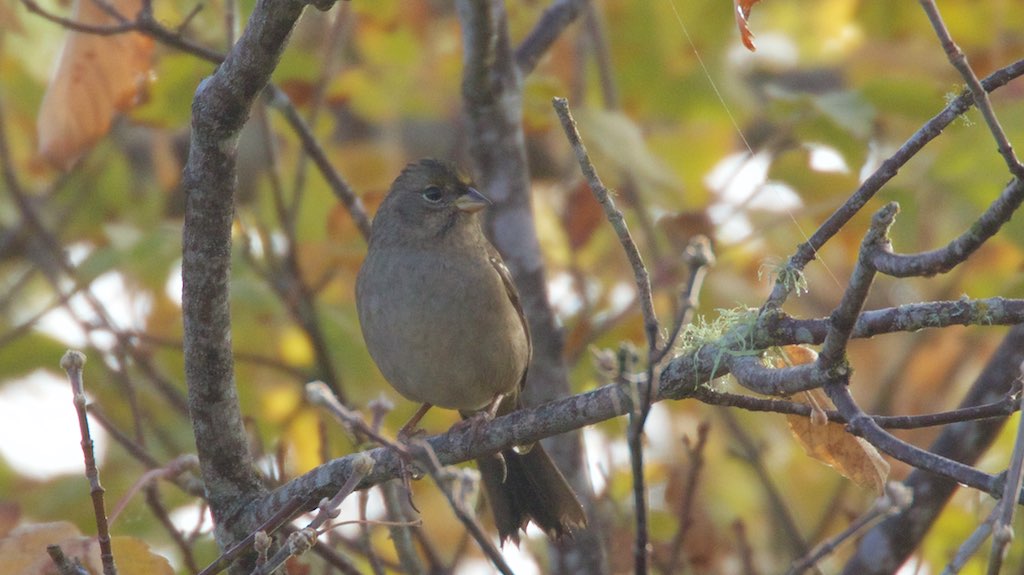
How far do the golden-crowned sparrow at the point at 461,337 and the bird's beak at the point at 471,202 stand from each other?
12cm

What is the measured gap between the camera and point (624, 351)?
7.20 ft

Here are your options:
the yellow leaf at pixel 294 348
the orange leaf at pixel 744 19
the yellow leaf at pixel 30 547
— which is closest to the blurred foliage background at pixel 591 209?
the yellow leaf at pixel 294 348

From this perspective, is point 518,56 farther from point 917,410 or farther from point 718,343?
point 917,410

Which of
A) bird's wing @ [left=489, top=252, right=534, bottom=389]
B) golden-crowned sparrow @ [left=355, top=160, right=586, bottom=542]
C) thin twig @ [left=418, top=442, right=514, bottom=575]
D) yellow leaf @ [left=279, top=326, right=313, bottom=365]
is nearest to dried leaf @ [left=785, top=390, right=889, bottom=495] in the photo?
thin twig @ [left=418, top=442, right=514, bottom=575]

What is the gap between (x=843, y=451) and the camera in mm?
3109

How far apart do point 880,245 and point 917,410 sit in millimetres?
5610

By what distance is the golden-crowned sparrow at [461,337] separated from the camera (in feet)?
16.4

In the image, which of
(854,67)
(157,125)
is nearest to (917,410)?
(854,67)

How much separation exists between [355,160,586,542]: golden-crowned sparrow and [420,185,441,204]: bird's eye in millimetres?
263

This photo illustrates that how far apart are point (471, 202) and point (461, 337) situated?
71cm

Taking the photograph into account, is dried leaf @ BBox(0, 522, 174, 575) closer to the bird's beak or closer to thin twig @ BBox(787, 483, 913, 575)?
thin twig @ BBox(787, 483, 913, 575)

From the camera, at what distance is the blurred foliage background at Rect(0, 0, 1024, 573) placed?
5.35 metres

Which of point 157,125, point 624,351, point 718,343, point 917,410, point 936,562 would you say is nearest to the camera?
point 624,351

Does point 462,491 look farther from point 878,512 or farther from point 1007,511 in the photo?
point 1007,511
